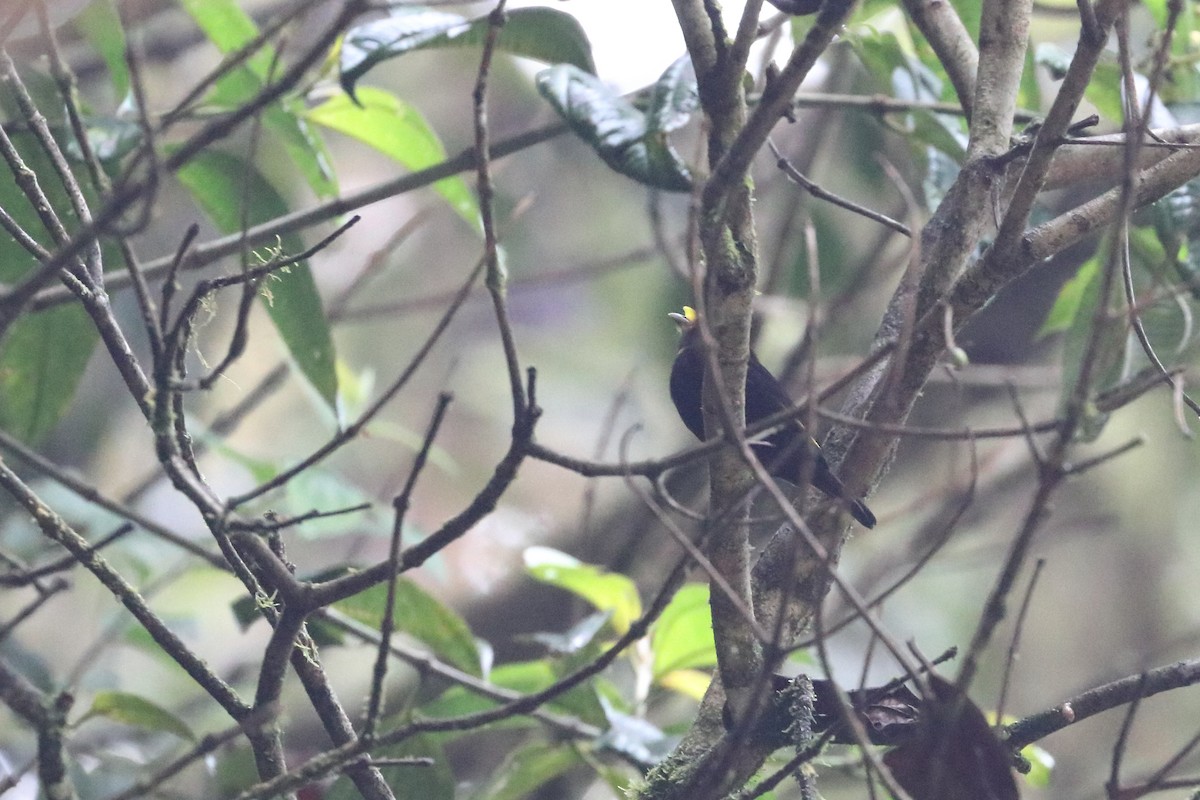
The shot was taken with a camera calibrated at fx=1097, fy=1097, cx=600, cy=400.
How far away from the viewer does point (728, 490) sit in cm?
154

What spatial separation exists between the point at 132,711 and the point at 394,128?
4.56ft

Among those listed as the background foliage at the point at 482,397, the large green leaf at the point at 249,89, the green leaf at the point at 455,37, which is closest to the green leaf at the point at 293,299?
the background foliage at the point at 482,397

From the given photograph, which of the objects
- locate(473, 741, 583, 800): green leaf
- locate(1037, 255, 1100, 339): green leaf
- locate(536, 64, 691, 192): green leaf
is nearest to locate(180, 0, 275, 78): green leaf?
locate(536, 64, 691, 192): green leaf

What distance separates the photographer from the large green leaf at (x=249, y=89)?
2422mm

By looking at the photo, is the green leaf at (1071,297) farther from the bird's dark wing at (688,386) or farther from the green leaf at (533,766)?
the green leaf at (533,766)

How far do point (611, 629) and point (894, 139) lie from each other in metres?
2.54

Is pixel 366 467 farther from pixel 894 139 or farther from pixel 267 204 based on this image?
pixel 267 204

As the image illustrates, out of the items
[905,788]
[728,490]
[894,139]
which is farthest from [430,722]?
[894,139]

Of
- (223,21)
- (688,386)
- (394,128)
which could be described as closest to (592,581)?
(688,386)

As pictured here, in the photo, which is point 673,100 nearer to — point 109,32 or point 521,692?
point 109,32

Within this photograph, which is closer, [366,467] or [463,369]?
[366,467]

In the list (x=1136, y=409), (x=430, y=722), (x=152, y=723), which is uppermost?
(x=1136, y=409)

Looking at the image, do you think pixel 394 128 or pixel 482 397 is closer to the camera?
pixel 394 128

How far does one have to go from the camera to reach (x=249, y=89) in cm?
253
